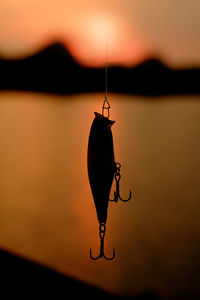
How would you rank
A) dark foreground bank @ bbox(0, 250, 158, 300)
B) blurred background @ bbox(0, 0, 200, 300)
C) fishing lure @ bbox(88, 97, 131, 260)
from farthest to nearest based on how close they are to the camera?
dark foreground bank @ bbox(0, 250, 158, 300) → blurred background @ bbox(0, 0, 200, 300) → fishing lure @ bbox(88, 97, 131, 260)

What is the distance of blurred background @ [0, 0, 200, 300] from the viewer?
1575 mm

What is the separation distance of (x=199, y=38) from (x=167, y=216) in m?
0.95

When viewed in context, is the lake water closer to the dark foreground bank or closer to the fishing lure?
the dark foreground bank

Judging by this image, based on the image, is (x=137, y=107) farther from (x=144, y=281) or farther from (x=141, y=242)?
(x=144, y=281)

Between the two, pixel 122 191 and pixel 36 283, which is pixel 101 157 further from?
pixel 36 283

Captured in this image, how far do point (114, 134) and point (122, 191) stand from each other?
321 millimetres

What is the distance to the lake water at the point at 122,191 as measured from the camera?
1.62 m

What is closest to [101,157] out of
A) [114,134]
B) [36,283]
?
[114,134]

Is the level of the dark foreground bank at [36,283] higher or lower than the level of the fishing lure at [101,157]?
lower

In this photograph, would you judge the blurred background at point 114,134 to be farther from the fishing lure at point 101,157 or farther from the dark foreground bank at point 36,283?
the fishing lure at point 101,157

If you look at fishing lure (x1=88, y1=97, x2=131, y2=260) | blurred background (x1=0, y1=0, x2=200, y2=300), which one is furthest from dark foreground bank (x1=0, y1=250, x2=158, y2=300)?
fishing lure (x1=88, y1=97, x2=131, y2=260)

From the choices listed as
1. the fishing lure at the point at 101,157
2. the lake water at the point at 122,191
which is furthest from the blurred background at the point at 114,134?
the fishing lure at the point at 101,157

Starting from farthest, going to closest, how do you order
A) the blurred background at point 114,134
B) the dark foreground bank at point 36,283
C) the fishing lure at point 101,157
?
the dark foreground bank at point 36,283 < the blurred background at point 114,134 < the fishing lure at point 101,157

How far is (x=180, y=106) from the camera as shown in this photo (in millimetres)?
1584
